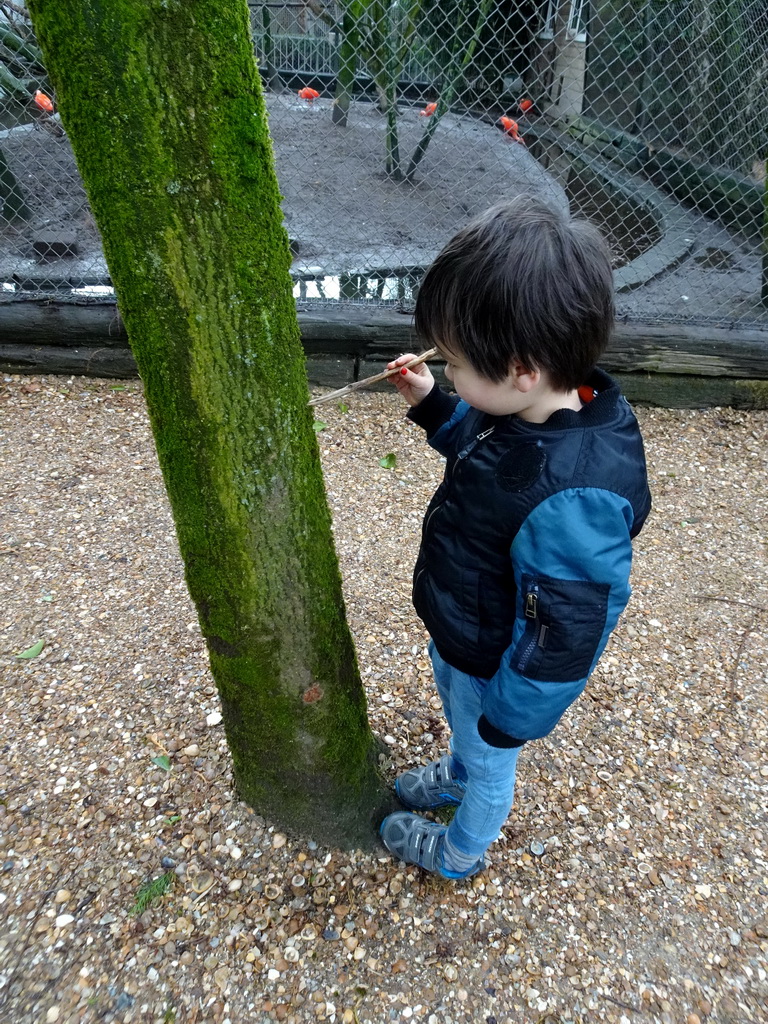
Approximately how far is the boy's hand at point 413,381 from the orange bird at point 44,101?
160 inches

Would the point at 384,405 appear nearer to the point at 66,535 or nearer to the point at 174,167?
the point at 66,535

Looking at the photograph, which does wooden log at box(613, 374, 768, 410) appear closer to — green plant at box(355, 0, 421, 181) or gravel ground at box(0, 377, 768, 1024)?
gravel ground at box(0, 377, 768, 1024)

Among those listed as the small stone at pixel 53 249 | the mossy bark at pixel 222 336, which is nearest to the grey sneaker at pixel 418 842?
the mossy bark at pixel 222 336

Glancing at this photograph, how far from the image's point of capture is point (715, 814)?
2.19 meters

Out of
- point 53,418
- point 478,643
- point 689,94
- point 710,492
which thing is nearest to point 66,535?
point 53,418

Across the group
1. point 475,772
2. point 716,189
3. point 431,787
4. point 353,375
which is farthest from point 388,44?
point 475,772

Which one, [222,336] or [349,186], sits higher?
[222,336]

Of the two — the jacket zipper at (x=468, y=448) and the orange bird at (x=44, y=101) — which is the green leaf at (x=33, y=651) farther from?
the orange bird at (x=44, y=101)

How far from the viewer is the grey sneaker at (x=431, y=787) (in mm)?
2080

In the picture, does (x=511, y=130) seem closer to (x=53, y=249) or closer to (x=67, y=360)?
(x=53, y=249)

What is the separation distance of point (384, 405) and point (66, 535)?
2.01 meters

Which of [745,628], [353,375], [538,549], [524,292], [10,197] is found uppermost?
[524,292]

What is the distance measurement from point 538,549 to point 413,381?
0.61 meters

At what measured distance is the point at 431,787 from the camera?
210 centimetres
